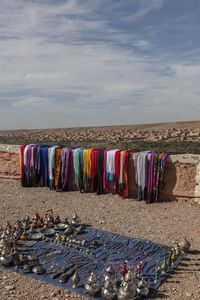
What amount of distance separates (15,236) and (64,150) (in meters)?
4.47

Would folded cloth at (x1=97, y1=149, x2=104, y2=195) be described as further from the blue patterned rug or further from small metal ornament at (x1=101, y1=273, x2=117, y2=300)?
small metal ornament at (x1=101, y1=273, x2=117, y2=300)

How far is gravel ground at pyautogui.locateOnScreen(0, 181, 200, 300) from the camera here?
493 centimetres

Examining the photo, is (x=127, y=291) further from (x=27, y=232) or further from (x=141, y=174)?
(x=141, y=174)

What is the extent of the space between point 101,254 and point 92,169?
175 inches

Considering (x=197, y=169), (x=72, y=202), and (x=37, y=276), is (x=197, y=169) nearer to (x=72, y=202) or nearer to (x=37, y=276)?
(x=72, y=202)

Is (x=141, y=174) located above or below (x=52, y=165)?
below

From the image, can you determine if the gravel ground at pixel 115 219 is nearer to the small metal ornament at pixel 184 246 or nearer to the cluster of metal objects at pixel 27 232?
the small metal ornament at pixel 184 246

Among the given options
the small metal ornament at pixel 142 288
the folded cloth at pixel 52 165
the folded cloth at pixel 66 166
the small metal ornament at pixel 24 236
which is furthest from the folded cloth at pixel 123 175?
the small metal ornament at pixel 142 288

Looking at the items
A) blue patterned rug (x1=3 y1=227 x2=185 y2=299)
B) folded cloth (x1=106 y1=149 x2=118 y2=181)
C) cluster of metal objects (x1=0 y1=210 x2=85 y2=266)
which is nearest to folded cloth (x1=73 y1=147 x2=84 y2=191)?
folded cloth (x1=106 y1=149 x2=118 y2=181)

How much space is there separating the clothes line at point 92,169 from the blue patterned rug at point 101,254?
9.32 feet

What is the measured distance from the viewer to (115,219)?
8031 millimetres

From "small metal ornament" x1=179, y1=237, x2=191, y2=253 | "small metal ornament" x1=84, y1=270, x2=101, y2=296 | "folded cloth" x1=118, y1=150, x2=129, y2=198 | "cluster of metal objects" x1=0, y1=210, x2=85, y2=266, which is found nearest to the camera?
"small metal ornament" x1=84, y1=270, x2=101, y2=296

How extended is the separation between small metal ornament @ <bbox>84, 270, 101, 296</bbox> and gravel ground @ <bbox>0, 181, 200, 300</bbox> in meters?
0.16

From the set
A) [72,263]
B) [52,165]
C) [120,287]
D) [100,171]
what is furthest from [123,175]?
[120,287]
